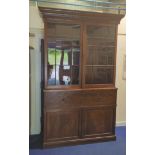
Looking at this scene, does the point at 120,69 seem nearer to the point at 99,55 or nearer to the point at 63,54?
the point at 99,55

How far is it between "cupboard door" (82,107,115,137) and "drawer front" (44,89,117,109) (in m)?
0.14

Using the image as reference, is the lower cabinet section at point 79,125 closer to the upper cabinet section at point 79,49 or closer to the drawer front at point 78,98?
the drawer front at point 78,98

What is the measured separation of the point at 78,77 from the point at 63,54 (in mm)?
513

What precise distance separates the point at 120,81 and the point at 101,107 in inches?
42.1

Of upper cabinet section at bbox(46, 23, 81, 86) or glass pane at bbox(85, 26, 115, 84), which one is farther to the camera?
glass pane at bbox(85, 26, 115, 84)

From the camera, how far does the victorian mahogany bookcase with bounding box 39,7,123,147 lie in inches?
139

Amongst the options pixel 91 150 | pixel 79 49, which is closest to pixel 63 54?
pixel 79 49

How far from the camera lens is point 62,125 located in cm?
363

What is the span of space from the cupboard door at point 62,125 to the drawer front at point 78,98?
145mm

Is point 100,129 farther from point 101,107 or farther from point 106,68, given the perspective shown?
point 106,68

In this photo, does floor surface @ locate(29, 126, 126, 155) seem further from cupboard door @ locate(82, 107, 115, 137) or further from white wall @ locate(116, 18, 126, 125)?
white wall @ locate(116, 18, 126, 125)

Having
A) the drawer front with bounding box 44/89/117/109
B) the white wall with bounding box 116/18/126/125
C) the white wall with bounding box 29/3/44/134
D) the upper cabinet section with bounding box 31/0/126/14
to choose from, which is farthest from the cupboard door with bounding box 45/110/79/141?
the upper cabinet section with bounding box 31/0/126/14

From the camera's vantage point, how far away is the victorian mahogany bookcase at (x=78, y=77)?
354 cm
